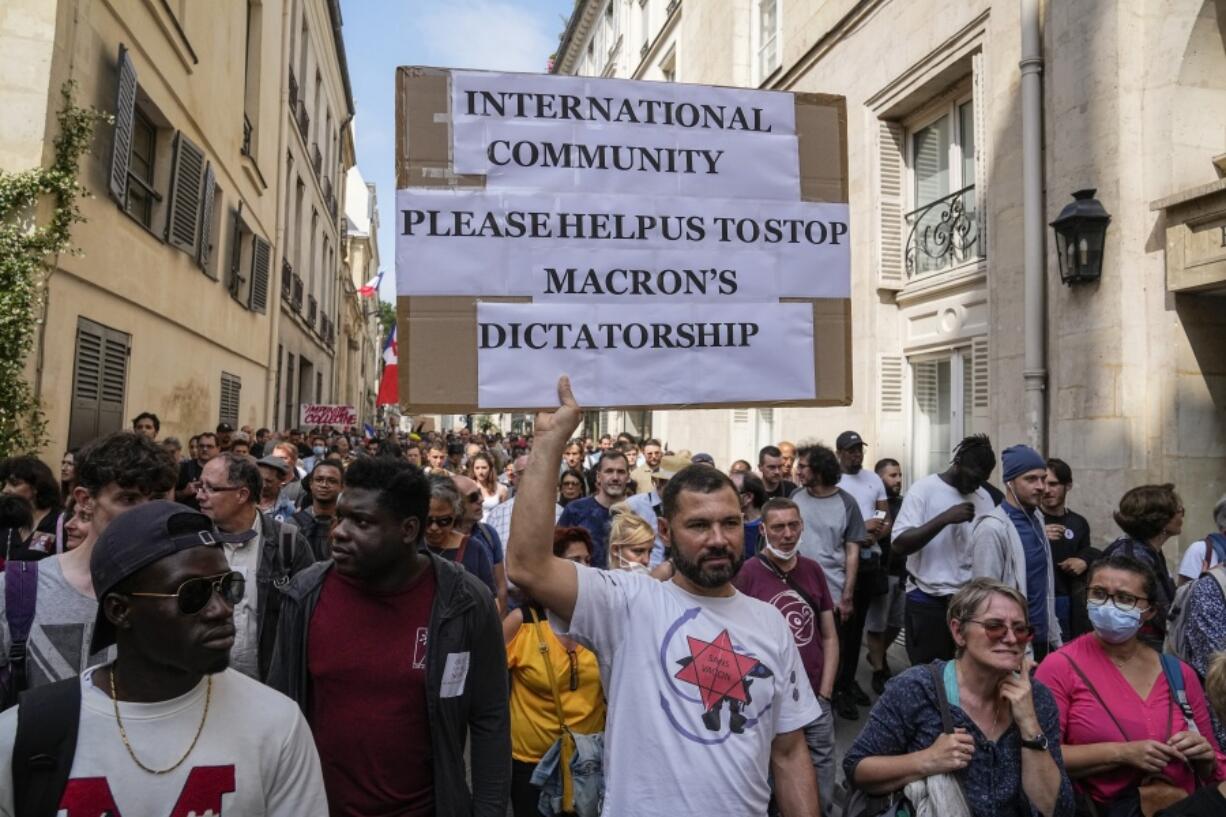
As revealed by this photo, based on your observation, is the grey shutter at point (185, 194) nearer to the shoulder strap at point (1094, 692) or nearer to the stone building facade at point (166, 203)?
the stone building facade at point (166, 203)

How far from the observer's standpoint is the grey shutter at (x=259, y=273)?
52.4 ft

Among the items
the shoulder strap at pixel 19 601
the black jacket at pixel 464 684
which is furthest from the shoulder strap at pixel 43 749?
the shoulder strap at pixel 19 601

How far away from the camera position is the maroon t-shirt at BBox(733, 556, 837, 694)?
14.4ft

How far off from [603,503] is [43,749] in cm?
479

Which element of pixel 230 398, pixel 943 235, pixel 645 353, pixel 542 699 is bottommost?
pixel 542 699

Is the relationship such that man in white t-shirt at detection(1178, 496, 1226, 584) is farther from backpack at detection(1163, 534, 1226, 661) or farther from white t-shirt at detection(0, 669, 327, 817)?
white t-shirt at detection(0, 669, 327, 817)

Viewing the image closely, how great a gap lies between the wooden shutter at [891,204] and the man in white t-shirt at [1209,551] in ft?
21.8

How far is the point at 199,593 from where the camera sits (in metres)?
1.82

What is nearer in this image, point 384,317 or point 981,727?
point 981,727

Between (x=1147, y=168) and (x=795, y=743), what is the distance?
6706mm

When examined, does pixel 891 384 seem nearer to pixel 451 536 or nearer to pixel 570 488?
pixel 570 488

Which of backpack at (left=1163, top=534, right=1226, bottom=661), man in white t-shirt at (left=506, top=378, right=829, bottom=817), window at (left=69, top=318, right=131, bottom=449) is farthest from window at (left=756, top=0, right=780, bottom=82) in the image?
man in white t-shirt at (left=506, top=378, right=829, bottom=817)

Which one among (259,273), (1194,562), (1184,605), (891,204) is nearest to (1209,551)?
(1194,562)

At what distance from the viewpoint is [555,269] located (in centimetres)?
327
